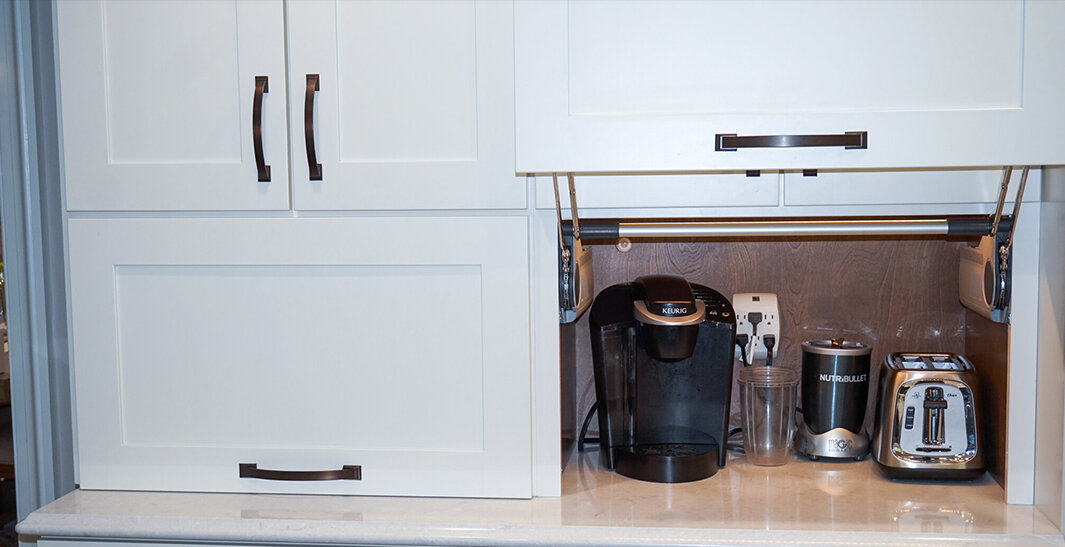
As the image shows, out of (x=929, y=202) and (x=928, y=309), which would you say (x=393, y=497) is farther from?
(x=928, y=309)

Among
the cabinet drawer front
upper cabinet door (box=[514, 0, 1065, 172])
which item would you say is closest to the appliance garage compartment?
the cabinet drawer front

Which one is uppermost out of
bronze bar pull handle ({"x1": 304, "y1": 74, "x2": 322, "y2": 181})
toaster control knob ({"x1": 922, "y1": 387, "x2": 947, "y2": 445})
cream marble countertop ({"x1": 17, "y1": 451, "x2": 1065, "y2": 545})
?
bronze bar pull handle ({"x1": 304, "y1": 74, "x2": 322, "y2": 181})

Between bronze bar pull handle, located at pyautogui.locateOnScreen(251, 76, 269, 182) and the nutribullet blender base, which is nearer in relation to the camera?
bronze bar pull handle, located at pyautogui.locateOnScreen(251, 76, 269, 182)

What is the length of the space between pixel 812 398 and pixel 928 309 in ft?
1.01

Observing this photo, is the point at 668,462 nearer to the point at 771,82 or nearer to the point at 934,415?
the point at 934,415

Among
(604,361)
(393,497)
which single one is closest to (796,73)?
(604,361)

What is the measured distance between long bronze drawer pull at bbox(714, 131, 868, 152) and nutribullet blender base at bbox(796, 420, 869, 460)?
0.65 metres

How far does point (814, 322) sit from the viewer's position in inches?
67.2

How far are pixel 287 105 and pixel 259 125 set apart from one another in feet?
0.18

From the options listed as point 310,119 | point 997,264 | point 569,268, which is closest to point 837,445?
point 997,264

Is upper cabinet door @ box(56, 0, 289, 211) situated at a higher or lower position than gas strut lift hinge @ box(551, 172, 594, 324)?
higher

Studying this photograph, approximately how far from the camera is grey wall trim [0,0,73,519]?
138cm

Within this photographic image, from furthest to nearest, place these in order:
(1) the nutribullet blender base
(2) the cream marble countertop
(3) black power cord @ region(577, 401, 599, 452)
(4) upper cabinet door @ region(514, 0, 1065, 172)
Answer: (3) black power cord @ region(577, 401, 599, 452), (1) the nutribullet blender base, (2) the cream marble countertop, (4) upper cabinet door @ region(514, 0, 1065, 172)

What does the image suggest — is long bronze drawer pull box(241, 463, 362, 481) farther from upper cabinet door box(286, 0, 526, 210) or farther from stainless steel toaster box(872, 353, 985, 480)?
stainless steel toaster box(872, 353, 985, 480)
